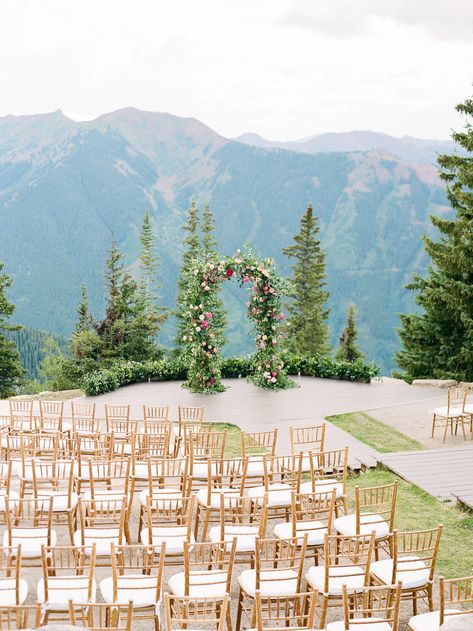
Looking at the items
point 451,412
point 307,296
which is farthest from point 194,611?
point 307,296

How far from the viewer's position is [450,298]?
80.6 feet

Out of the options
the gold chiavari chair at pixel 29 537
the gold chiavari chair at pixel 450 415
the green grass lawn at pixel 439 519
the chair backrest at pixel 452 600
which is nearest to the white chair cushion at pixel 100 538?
the gold chiavari chair at pixel 29 537

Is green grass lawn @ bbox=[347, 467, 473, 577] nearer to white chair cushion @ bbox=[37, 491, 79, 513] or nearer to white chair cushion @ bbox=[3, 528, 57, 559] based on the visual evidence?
white chair cushion @ bbox=[37, 491, 79, 513]

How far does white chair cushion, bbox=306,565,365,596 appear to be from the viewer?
6.75 m

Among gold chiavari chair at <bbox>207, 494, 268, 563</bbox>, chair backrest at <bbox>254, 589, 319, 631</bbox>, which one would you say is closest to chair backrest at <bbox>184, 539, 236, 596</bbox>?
chair backrest at <bbox>254, 589, 319, 631</bbox>

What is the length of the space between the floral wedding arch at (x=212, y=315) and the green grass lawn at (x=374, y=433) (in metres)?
2.94

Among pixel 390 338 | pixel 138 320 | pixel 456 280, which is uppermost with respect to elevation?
pixel 456 280

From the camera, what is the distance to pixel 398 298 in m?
198

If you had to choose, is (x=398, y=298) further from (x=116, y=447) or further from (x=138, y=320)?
(x=116, y=447)

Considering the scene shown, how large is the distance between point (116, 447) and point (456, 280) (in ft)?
54.6

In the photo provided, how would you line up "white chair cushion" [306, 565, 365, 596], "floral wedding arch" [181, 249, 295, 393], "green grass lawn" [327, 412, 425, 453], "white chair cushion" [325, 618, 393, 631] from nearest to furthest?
"white chair cushion" [325, 618, 393, 631] → "white chair cushion" [306, 565, 365, 596] → "green grass lawn" [327, 412, 425, 453] → "floral wedding arch" [181, 249, 295, 393]

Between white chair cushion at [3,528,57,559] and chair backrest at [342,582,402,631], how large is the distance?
288 cm

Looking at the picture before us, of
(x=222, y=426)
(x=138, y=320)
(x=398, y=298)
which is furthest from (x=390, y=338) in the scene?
(x=222, y=426)

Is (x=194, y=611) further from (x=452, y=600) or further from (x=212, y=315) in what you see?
(x=212, y=315)
